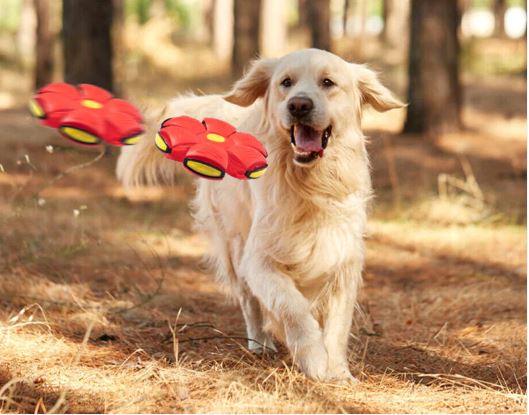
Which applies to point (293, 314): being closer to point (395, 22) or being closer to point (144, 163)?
point (144, 163)

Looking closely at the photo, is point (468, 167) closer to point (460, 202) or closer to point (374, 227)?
point (460, 202)

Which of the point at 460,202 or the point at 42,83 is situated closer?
the point at 460,202

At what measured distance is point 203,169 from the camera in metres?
3.59

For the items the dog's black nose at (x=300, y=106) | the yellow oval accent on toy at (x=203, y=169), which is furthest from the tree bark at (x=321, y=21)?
the yellow oval accent on toy at (x=203, y=169)

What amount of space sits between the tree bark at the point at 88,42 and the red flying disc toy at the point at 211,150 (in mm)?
6026

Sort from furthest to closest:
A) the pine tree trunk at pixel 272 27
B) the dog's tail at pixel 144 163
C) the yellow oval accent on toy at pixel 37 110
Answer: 1. the pine tree trunk at pixel 272 27
2. the dog's tail at pixel 144 163
3. the yellow oval accent on toy at pixel 37 110

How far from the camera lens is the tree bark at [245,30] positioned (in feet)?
50.9

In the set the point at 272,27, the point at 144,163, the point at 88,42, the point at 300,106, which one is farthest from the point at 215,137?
the point at 272,27

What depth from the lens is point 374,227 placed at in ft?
26.7

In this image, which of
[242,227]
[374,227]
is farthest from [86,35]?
[242,227]

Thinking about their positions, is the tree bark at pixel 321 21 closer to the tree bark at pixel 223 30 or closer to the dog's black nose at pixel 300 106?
the tree bark at pixel 223 30

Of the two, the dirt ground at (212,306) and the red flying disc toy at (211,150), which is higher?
the red flying disc toy at (211,150)

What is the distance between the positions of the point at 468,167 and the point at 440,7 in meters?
2.52

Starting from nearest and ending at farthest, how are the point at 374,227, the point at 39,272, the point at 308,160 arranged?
the point at 308,160 < the point at 39,272 < the point at 374,227
